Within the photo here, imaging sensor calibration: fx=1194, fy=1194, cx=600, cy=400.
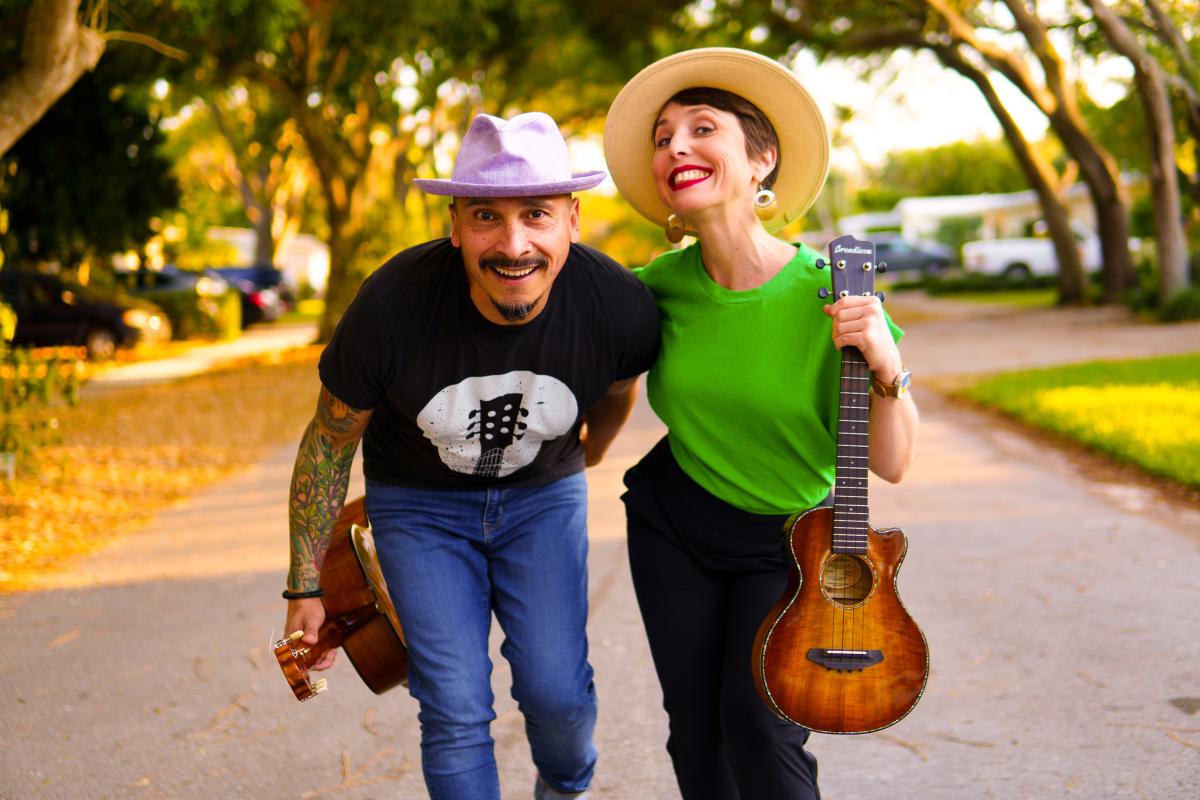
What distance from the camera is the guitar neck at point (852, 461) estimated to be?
260 centimetres

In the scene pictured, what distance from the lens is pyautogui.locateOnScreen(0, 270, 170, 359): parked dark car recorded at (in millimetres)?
19688

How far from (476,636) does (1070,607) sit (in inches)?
124

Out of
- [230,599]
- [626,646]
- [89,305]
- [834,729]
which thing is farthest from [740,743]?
[89,305]

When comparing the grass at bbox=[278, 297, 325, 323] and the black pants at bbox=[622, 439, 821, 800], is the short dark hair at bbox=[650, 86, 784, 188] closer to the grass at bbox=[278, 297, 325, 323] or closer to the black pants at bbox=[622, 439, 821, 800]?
the black pants at bbox=[622, 439, 821, 800]

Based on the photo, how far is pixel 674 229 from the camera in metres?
3.19

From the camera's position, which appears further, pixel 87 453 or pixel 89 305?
pixel 89 305

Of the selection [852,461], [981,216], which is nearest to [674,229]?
[852,461]

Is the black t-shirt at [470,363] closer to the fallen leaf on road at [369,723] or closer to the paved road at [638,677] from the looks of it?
the paved road at [638,677]

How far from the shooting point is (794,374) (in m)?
2.80

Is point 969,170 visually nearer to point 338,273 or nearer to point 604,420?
point 338,273

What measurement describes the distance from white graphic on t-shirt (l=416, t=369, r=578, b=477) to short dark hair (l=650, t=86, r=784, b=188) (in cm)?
79

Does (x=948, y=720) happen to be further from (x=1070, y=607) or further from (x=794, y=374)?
(x=794, y=374)

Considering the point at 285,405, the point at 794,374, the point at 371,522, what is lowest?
the point at 285,405

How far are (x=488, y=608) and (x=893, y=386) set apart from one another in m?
1.25
